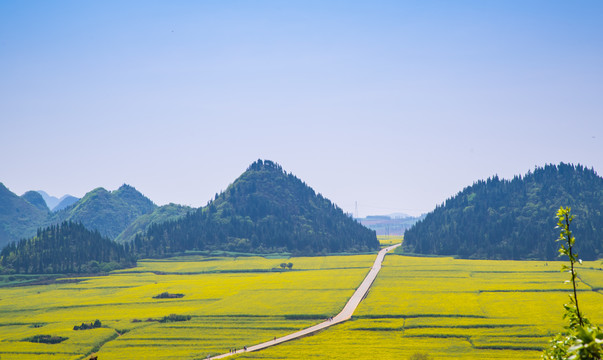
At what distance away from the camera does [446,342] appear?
88.8 metres

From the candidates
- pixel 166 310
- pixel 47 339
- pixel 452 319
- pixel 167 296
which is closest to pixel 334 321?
pixel 452 319

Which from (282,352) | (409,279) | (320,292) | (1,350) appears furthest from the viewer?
(409,279)

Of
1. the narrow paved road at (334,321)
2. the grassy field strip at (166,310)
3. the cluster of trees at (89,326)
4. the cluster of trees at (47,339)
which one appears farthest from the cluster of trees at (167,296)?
the narrow paved road at (334,321)

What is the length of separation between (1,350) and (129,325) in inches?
902

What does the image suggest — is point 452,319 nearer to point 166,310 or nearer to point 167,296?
point 166,310

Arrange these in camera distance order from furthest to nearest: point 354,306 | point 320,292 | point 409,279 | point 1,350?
point 409,279, point 320,292, point 354,306, point 1,350

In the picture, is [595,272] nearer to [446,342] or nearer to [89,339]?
[446,342]

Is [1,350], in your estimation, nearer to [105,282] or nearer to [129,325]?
[129,325]

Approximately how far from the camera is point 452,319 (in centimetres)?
10456

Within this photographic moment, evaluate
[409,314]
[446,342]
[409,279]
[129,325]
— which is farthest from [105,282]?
[446,342]

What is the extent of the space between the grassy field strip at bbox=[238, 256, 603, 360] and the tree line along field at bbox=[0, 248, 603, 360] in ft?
0.67

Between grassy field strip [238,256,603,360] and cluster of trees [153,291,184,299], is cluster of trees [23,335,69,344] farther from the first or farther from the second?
cluster of trees [153,291,184,299]

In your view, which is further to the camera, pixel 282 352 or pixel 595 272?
pixel 595 272

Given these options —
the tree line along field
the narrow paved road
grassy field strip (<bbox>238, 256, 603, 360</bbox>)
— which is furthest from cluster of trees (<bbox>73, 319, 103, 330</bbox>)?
grassy field strip (<bbox>238, 256, 603, 360</bbox>)
